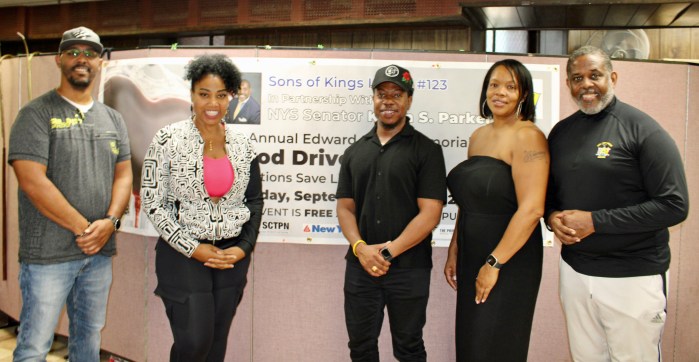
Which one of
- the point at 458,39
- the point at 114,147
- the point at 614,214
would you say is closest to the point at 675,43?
the point at 458,39

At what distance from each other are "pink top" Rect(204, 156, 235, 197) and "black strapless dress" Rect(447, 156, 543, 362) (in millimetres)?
957

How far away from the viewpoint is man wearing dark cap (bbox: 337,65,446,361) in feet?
7.07

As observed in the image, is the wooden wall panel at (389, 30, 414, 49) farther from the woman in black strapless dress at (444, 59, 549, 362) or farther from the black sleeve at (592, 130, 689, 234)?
the black sleeve at (592, 130, 689, 234)

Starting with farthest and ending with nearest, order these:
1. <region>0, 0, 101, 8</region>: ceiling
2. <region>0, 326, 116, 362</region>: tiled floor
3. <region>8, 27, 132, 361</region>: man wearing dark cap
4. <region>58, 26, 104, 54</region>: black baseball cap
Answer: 1. <region>0, 0, 101, 8</region>: ceiling
2. <region>0, 326, 116, 362</region>: tiled floor
3. <region>58, 26, 104, 54</region>: black baseball cap
4. <region>8, 27, 132, 361</region>: man wearing dark cap

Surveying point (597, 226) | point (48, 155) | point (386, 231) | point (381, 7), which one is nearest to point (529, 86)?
point (597, 226)

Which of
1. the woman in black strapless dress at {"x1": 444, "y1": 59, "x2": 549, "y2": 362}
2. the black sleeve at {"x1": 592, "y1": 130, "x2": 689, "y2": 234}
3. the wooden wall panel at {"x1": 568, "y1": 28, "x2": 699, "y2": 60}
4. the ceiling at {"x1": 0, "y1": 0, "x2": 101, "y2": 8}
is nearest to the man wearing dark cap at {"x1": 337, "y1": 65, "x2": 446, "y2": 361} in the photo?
the woman in black strapless dress at {"x1": 444, "y1": 59, "x2": 549, "y2": 362}

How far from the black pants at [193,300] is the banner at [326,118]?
0.73 m

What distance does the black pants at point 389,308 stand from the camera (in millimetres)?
2164

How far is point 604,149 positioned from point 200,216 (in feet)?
5.18

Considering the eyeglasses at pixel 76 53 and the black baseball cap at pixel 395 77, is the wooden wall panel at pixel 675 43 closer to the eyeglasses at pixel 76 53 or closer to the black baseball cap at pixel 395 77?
the black baseball cap at pixel 395 77

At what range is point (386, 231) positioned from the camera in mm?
2176

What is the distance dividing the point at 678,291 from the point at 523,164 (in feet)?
5.53

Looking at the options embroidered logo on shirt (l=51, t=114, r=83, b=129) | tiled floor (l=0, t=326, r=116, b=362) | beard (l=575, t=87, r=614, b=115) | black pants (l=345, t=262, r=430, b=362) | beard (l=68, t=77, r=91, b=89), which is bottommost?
tiled floor (l=0, t=326, r=116, b=362)

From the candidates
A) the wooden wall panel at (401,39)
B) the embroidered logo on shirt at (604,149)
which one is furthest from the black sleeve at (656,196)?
the wooden wall panel at (401,39)
